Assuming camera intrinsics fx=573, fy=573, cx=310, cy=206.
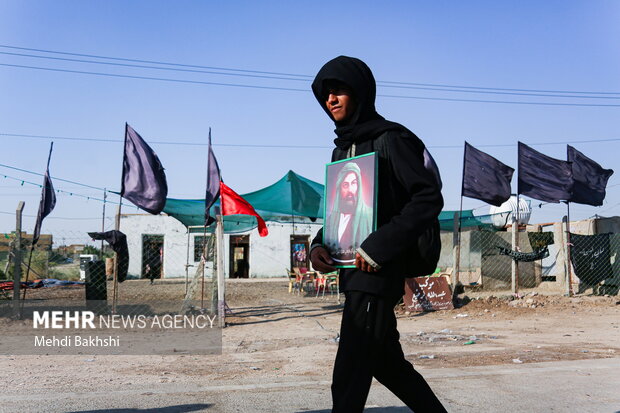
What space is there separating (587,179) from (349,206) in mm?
15099

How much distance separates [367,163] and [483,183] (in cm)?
1317

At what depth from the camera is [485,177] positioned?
1479cm

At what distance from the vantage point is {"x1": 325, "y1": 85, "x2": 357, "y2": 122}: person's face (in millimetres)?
2389

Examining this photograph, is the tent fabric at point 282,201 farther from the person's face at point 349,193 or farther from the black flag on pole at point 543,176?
the person's face at point 349,193

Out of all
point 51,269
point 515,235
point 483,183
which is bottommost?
point 51,269

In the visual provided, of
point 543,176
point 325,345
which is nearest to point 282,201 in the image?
point 543,176

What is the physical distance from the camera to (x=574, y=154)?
1527 centimetres

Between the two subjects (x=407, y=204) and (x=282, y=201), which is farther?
(x=282, y=201)

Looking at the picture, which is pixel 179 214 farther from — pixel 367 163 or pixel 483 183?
pixel 367 163

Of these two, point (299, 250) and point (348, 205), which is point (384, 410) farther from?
point (299, 250)

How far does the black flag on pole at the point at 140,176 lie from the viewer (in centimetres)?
1124

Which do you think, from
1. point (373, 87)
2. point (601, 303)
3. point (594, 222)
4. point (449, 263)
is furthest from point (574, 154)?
point (373, 87)

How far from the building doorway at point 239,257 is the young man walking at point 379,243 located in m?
32.1

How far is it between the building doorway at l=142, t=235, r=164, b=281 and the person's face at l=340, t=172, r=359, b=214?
1109 inches
